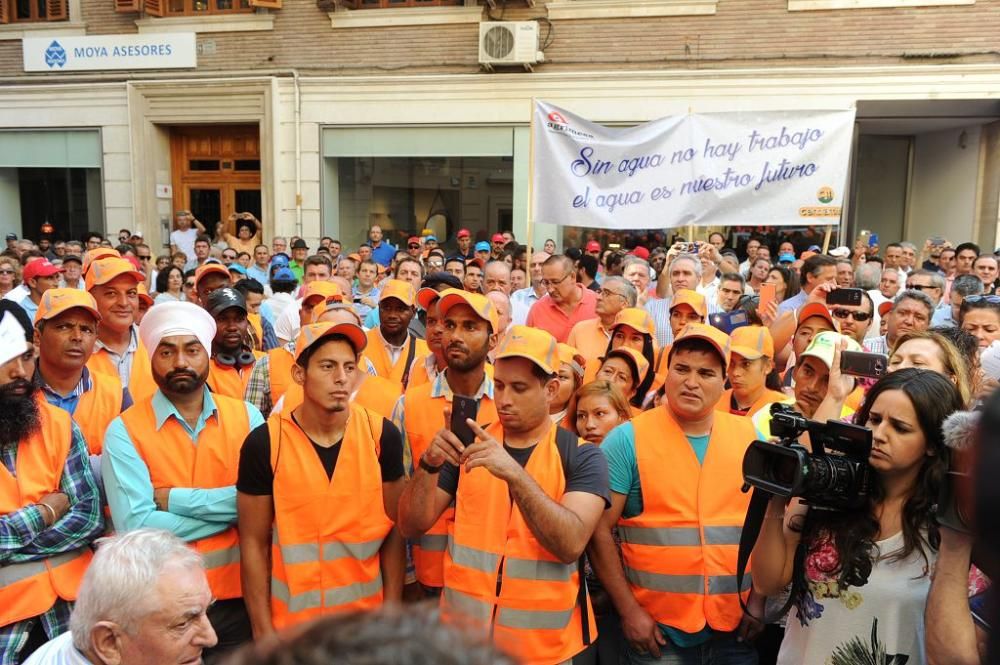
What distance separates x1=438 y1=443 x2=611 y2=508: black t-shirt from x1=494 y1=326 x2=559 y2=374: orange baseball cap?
1.00 feet

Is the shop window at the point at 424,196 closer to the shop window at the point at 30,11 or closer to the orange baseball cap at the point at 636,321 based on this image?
the shop window at the point at 30,11

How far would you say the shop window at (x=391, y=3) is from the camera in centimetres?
1378

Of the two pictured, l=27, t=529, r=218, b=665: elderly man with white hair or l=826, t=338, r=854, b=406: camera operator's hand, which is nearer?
l=27, t=529, r=218, b=665: elderly man with white hair

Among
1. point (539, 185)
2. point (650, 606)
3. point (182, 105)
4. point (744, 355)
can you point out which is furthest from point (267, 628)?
point (182, 105)

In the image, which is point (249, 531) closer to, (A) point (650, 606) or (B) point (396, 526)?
(B) point (396, 526)

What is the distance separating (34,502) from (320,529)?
0.99 m

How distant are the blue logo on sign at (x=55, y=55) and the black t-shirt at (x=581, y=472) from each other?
51.4 ft

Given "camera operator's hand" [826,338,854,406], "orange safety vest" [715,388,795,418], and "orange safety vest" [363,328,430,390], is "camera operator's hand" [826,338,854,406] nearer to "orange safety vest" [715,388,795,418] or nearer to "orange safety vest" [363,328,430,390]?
"orange safety vest" [715,388,795,418]

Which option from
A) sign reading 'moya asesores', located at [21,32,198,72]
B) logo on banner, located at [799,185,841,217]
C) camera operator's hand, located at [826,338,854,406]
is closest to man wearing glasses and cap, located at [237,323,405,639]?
camera operator's hand, located at [826,338,854,406]

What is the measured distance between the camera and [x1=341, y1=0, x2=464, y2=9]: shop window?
13781 millimetres

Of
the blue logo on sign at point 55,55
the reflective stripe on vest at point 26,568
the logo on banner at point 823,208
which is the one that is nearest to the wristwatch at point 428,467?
the reflective stripe on vest at point 26,568

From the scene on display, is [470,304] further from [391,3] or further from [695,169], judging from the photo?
[391,3]

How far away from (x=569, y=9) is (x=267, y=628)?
490 inches

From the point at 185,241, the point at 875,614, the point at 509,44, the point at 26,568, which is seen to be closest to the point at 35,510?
the point at 26,568
